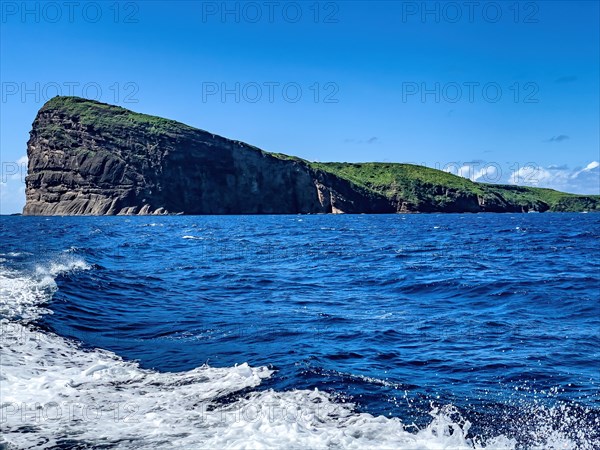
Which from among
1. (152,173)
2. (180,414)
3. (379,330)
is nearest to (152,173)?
(152,173)

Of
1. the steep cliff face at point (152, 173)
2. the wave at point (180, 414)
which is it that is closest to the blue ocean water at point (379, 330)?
the wave at point (180, 414)

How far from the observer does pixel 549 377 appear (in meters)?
11.2

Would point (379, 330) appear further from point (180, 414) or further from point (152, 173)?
point (152, 173)

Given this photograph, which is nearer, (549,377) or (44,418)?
(44,418)

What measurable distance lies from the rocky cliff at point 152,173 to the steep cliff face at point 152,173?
0.32m

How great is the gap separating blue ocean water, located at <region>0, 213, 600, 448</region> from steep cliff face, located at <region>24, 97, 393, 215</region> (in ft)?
476

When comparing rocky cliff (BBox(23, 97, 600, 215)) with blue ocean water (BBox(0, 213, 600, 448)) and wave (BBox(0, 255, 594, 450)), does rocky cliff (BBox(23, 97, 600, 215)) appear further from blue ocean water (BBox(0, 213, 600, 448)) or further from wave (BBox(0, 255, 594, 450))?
wave (BBox(0, 255, 594, 450))

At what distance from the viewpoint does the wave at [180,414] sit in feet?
25.8

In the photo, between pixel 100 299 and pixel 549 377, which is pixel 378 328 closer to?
pixel 549 377

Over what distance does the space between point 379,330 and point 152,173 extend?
165 metres

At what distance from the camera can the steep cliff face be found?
168875mm

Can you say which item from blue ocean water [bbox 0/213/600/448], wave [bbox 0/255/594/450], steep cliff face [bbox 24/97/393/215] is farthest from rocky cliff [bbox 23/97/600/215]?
wave [bbox 0/255/594/450]

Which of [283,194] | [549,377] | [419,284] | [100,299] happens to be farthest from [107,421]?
[283,194]

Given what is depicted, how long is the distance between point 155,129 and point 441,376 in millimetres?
179530
